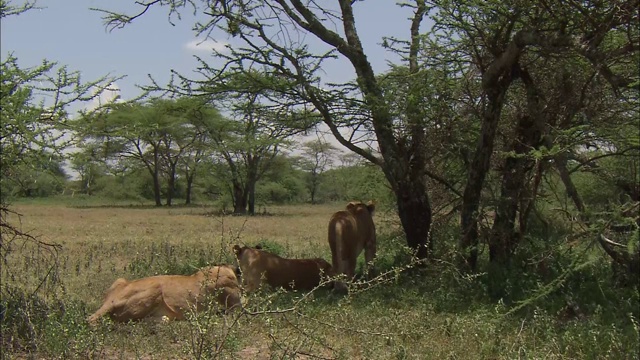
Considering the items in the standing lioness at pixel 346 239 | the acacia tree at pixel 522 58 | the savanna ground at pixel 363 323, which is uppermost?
the acacia tree at pixel 522 58

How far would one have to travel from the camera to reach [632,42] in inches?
222

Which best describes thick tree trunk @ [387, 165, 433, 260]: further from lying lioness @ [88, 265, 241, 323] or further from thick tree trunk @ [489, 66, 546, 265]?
lying lioness @ [88, 265, 241, 323]

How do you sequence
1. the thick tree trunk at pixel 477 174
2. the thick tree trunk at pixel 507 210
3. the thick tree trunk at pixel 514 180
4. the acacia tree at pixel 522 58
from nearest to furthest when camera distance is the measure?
1. the acacia tree at pixel 522 58
2. the thick tree trunk at pixel 514 180
3. the thick tree trunk at pixel 477 174
4. the thick tree trunk at pixel 507 210

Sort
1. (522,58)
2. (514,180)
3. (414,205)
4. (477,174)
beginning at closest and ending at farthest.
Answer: (522,58) < (514,180) < (477,174) < (414,205)

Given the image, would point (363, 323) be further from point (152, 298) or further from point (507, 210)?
point (507, 210)

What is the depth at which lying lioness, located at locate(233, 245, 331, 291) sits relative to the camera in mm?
8258

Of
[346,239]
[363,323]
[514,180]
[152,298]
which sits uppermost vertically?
[514,180]

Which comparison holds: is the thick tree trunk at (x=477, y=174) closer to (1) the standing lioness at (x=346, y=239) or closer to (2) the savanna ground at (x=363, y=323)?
(2) the savanna ground at (x=363, y=323)

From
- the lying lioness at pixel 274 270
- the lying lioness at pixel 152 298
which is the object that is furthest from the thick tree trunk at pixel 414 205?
the lying lioness at pixel 152 298

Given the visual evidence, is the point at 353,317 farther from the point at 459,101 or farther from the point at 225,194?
the point at 225,194

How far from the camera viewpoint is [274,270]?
841 cm

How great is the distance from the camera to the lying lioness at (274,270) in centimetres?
826

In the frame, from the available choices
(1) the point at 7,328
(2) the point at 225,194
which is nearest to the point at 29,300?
(1) the point at 7,328

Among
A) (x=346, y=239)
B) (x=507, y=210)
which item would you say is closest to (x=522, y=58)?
(x=507, y=210)
